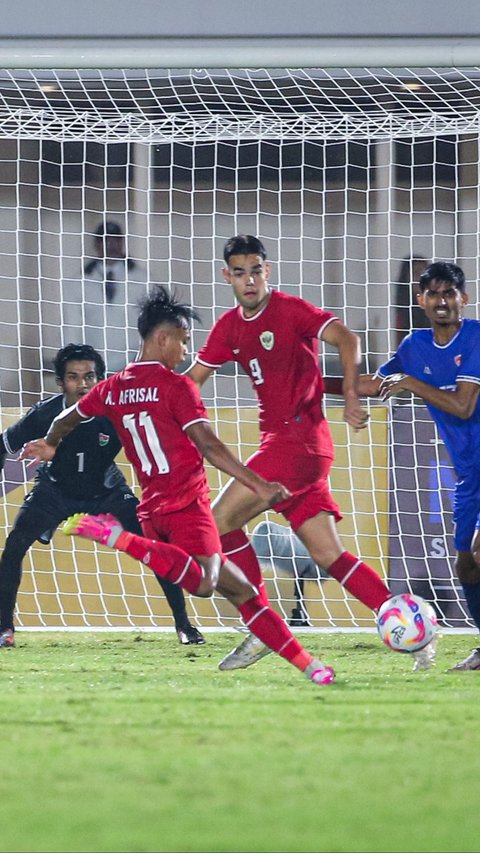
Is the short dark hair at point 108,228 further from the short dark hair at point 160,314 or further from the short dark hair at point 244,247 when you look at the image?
the short dark hair at point 160,314

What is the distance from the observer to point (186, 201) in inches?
329

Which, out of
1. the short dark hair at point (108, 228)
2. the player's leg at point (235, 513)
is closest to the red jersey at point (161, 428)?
the player's leg at point (235, 513)

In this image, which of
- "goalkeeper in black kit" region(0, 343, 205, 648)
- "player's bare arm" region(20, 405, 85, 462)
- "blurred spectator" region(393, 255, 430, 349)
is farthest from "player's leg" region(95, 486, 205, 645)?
"blurred spectator" region(393, 255, 430, 349)

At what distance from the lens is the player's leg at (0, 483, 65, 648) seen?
584 cm

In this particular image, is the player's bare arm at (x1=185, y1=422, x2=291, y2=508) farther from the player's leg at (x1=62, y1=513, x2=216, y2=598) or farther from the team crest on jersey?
the team crest on jersey

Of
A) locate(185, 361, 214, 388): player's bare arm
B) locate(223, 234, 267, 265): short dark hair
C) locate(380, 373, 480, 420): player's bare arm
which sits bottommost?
locate(380, 373, 480, 420): player's bare arm

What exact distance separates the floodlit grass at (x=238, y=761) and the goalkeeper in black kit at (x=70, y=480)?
1131 mm

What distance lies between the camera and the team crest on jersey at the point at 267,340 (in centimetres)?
468

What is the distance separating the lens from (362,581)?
4.50 metres

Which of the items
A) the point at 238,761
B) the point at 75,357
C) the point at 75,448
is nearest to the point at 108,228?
the point at 75,357

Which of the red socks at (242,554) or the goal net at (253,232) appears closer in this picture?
the red socks at (242,554)

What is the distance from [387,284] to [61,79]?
7.67 ft
